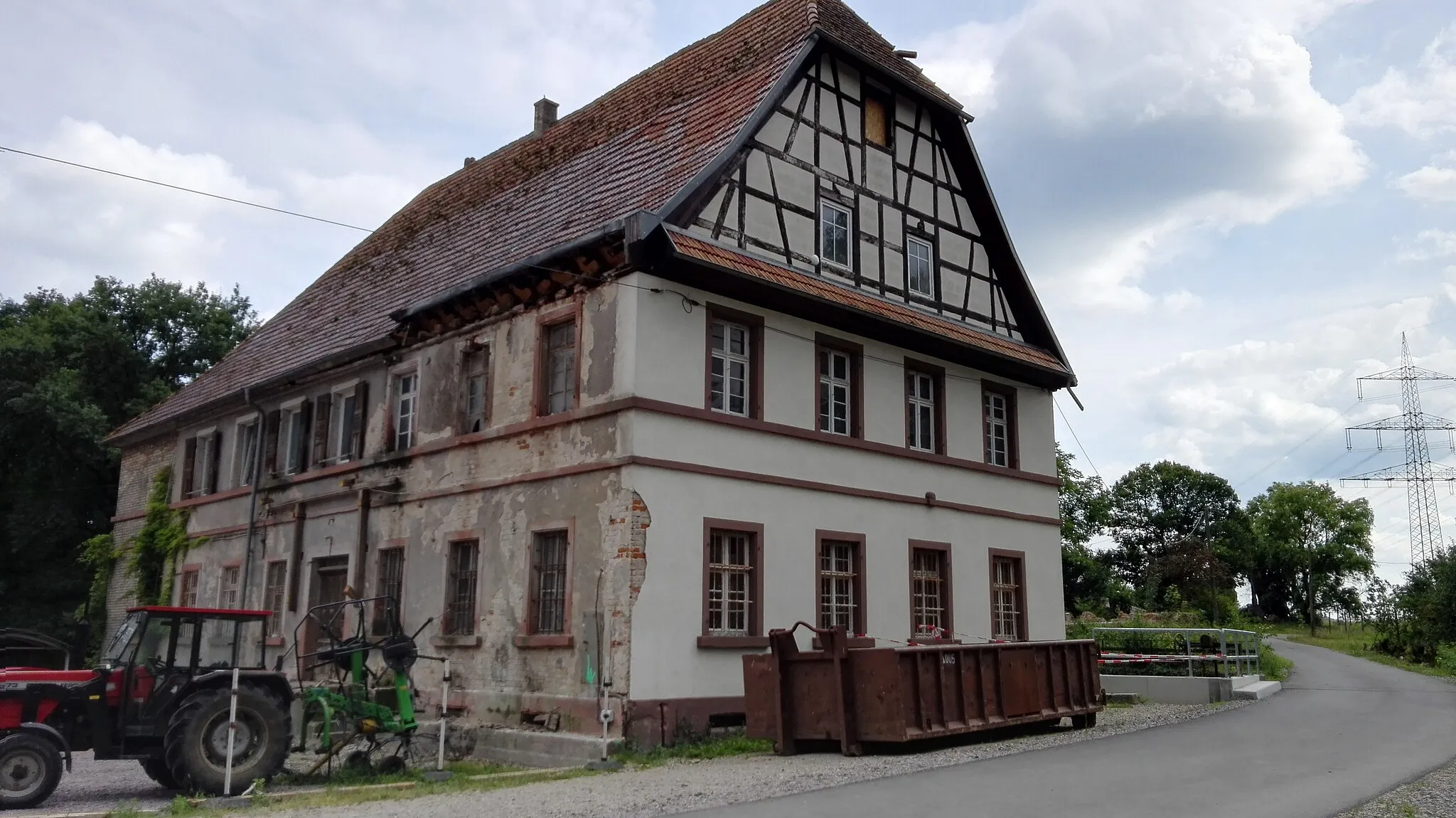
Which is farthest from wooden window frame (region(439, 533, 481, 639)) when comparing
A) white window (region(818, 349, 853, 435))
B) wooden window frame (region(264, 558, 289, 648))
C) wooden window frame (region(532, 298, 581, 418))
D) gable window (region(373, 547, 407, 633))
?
white window (region(818, 349, 853, 435))

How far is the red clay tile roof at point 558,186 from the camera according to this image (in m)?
16.5

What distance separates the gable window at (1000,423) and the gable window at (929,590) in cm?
248

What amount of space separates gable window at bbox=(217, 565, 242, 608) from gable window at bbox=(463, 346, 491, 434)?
8016 mm

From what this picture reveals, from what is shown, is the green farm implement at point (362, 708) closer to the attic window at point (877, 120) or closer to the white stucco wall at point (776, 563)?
the white stucco wall at point (776, 563)

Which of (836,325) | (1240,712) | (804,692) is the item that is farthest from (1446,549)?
(804,692)

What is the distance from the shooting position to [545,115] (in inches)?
1009

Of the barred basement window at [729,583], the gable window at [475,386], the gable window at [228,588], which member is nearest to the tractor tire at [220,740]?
the barred basement window at [729,583]

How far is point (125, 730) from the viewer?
11.3m

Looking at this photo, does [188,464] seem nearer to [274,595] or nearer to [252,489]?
[252,489]

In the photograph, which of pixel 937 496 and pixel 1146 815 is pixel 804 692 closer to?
pixel 1146 815

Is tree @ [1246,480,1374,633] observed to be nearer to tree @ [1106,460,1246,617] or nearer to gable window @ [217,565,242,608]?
tree @ [1106,460,1246,617]

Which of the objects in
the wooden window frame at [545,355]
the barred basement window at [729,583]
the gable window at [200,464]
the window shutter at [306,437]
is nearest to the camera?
the barred basement window at [729,583]

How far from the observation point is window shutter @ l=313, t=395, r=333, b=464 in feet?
67.5

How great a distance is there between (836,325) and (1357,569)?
72857 millimetres
